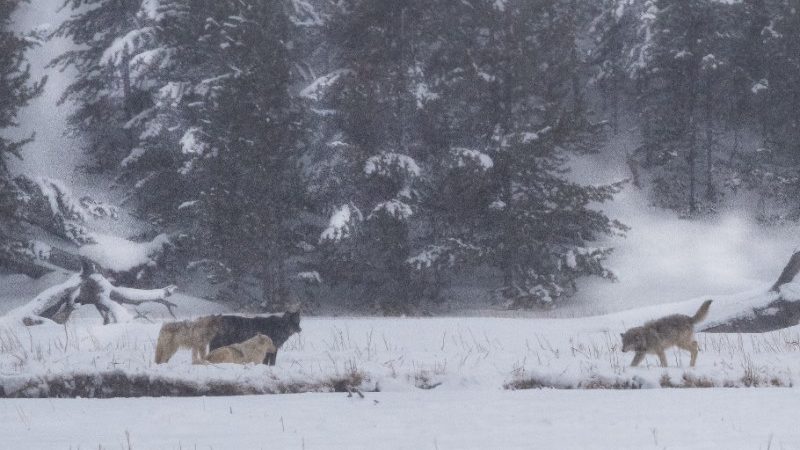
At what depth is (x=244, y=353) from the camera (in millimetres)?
9281

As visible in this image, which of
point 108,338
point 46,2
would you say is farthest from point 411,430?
point 46,2

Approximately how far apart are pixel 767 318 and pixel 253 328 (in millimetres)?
11076

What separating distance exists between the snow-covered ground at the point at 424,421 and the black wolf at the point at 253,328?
282 cm

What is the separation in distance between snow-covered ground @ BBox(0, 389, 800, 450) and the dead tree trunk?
980 cm

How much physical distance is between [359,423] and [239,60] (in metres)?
21.7

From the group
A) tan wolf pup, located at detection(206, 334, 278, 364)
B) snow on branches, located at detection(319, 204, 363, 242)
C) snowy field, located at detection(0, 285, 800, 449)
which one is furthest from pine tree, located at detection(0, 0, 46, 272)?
tan wolf pup, located at detection(206, 334, 278, 364)

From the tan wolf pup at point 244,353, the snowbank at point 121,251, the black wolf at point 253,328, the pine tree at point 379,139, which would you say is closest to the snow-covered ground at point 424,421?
the tan wolf pup at point 244,353

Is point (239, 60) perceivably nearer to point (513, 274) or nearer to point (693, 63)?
point (513, 274)

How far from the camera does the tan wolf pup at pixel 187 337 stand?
9922 mm

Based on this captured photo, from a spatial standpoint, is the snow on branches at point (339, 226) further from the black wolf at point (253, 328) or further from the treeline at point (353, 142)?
the black wolf at point (253, 328)

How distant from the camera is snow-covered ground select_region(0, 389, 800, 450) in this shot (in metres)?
5.22

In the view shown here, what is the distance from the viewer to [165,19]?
98.8ft

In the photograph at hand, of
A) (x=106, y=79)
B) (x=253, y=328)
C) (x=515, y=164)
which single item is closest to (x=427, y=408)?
(x=253, y=328)

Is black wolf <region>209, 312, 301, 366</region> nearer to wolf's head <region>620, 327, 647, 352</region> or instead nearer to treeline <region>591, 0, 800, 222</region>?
wolf's head <region>620, 327, 647, 352</region>
